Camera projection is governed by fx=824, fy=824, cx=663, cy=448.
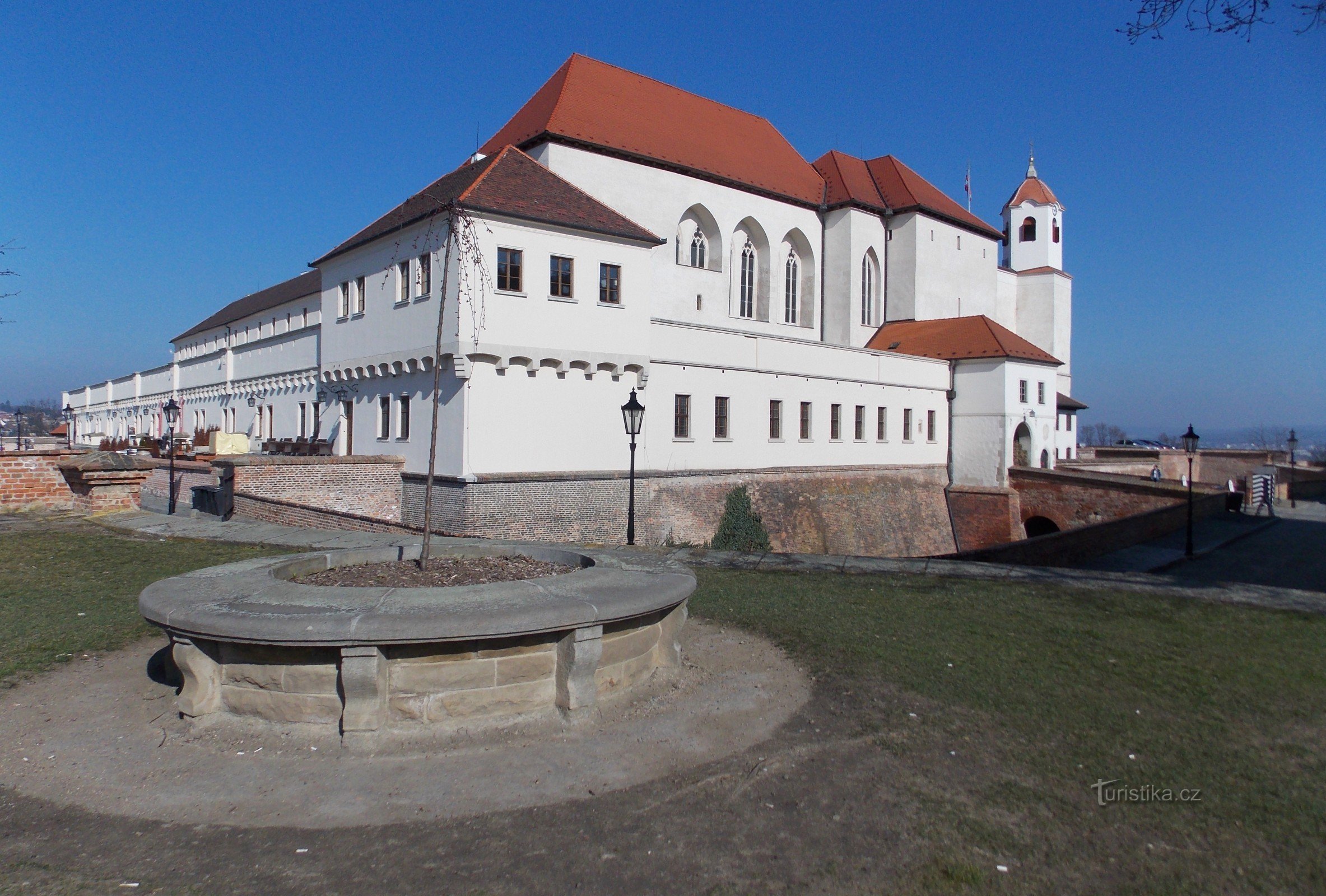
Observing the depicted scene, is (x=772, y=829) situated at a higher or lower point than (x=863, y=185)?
lower

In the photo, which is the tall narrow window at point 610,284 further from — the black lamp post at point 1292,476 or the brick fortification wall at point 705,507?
the black lamp post at point 1292,476

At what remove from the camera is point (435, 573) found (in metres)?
6.80

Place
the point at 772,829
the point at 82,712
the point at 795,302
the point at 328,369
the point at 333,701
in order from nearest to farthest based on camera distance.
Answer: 1. the point at 772,829
2. the point at 333,701
3. the point at 82,712
4. the point at 328,369
5. the point at 795,302

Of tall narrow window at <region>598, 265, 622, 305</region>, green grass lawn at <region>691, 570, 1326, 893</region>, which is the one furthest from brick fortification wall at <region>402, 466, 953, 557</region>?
green grass lawn at <region>691, 570, 1326, 893</region>

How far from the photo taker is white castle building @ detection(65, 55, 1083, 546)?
21172 mm

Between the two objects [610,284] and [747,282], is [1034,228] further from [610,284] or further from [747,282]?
[610,284]

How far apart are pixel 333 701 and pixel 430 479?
83.2 inches

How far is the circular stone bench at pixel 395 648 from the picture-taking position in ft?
16.0

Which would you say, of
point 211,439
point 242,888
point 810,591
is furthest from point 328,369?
point 242,888

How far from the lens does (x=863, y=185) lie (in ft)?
135

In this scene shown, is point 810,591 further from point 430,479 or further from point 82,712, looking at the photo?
point 82,712

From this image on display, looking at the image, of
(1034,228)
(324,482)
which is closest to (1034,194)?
(1034,228)

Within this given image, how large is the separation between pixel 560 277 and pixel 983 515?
75.1ft

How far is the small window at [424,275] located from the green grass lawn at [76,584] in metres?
9.42
